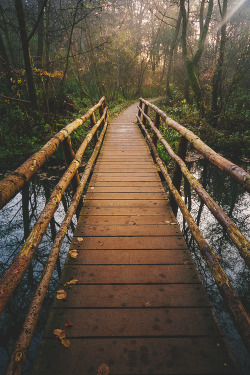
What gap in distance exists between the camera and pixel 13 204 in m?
5.36

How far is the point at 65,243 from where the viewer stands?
13.2 feet

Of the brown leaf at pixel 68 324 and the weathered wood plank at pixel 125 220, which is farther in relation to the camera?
the weathered wood plank at pixel 125 220

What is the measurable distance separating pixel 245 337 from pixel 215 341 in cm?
31

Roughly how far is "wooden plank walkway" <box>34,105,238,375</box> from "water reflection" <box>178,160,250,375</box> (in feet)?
3.79

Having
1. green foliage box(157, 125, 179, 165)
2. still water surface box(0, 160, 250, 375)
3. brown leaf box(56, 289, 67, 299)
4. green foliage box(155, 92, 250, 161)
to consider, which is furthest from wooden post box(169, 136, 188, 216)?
green foliage box(155, 92, 250, 161)

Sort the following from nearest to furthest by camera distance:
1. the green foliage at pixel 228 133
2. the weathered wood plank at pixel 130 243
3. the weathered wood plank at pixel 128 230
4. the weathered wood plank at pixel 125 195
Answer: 1. the weathered wood plank at pixel 130 243
2. the weathered wood plank at pixel 128 230
3. the weathered wood plank at pixel 125 195
4. the green foliage at pixel 228 133

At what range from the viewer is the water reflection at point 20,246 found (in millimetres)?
2537

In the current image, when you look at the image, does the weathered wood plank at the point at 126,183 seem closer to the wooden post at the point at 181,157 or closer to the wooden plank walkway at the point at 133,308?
the wooden post at the point at 181,157

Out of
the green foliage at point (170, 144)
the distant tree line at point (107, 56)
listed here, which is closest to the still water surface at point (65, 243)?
the green foliage at point (170, 144)

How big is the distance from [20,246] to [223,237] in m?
3.72

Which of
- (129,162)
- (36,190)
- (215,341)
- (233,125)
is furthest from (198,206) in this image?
(233,125)

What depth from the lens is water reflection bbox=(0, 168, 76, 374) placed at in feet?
8.32

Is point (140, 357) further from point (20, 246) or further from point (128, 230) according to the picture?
point (20, 246)

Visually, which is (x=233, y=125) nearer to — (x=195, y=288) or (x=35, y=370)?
(x=195, y=288)
